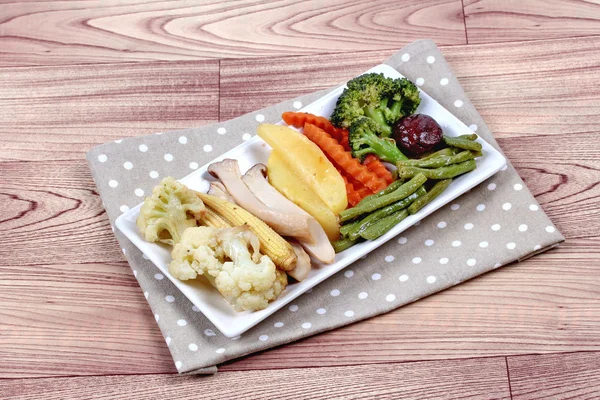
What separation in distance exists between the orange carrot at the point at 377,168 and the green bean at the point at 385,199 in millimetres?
90

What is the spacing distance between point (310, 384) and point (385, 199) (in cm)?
49

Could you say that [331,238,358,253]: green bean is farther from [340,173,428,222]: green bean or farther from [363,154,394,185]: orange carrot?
[363,154,394,185]: orange carrot

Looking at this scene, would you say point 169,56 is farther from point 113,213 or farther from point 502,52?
point 502,52

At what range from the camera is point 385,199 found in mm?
2090

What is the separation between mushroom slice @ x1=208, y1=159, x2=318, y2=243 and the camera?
1998 millimetres

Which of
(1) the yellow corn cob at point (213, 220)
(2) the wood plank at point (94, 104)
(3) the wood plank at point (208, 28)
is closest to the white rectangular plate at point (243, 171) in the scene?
(1) the yellow corn cob at point (213, 220)

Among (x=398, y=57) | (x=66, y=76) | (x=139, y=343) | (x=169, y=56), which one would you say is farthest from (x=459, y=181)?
(x=66, y=76)

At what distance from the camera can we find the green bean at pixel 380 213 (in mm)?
2051

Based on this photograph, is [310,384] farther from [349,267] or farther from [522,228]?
[522,228]

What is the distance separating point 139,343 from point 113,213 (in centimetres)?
40

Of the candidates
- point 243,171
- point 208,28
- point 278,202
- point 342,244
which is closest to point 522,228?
point 342,244

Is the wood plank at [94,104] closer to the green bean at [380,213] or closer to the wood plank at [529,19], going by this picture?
the green bean at [380,213]

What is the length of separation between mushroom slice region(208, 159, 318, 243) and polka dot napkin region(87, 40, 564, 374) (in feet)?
0.59

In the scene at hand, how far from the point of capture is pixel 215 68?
8.87 feet
